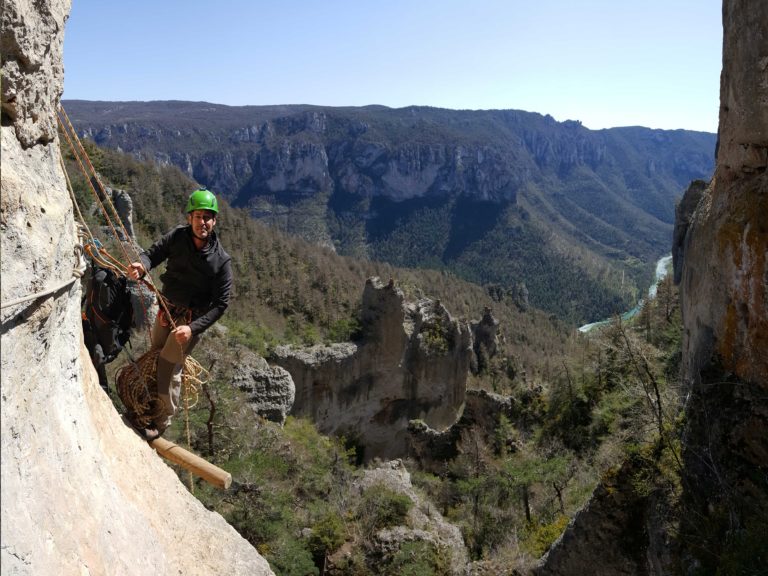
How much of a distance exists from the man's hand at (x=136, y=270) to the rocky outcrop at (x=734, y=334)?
6.92 meters

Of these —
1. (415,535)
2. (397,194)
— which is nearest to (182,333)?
(415,535)

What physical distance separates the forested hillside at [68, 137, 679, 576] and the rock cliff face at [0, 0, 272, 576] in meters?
2.27

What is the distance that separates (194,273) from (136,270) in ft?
1.91

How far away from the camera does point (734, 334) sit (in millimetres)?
7965

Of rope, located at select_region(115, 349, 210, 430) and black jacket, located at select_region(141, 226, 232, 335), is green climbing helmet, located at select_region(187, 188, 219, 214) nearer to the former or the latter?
black jacket, located at select_region(141, 226, 232, 335)

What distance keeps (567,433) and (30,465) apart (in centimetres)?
2390

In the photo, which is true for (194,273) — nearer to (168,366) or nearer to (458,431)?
(168,366)

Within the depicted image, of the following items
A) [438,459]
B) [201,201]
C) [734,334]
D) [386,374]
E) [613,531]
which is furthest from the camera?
[386,374]

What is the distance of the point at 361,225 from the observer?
157250 millimetres

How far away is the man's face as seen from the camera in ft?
15.7

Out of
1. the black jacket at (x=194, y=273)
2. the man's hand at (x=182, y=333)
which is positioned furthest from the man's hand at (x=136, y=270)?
the man's hand at (x=182, y=333)

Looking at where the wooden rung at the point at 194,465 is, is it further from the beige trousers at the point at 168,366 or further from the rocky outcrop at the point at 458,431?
the rocky outcrop at the point at 458,431

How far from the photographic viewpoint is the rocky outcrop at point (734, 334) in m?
6.94

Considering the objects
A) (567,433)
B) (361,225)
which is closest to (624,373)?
(567,433)
